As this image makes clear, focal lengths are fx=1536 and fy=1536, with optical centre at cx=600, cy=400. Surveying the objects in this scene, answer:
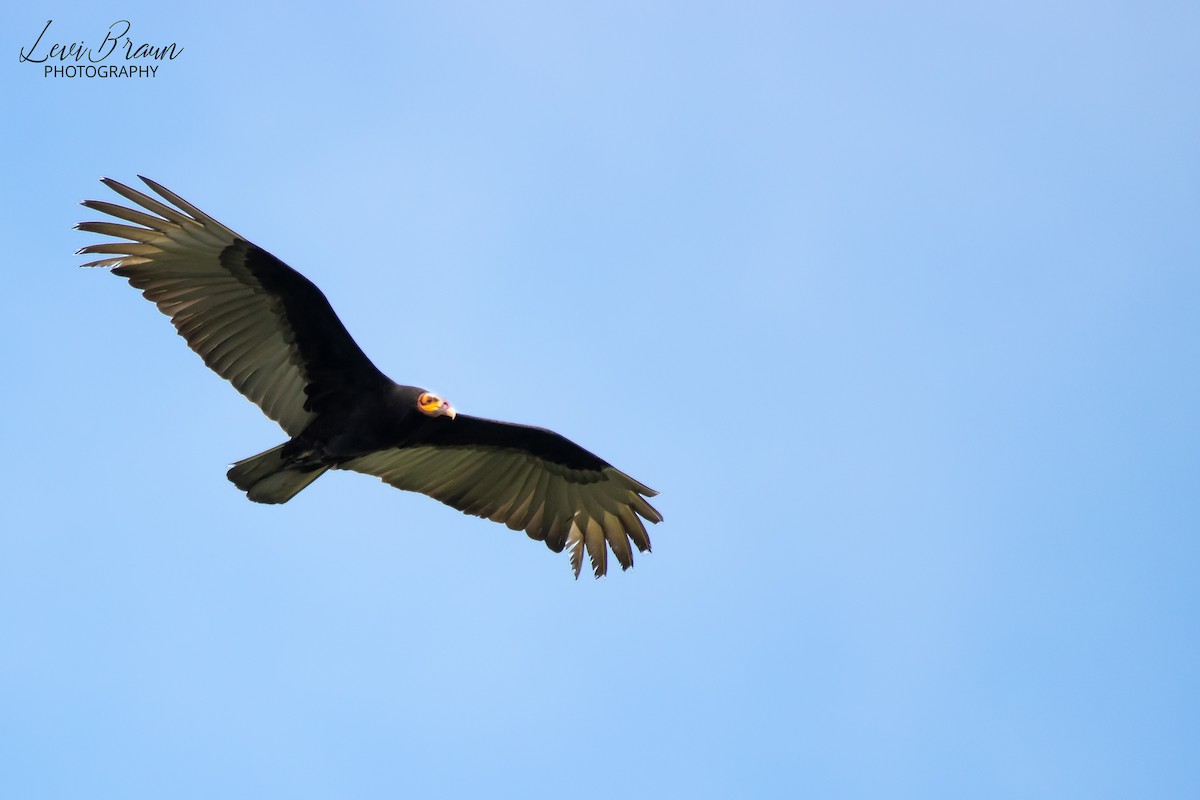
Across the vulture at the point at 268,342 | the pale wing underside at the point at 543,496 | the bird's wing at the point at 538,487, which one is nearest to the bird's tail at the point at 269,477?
the vulture at the point at 268,342

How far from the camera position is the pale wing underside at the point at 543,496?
13.7m

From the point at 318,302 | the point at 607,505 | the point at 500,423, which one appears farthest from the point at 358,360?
the point at 607,505

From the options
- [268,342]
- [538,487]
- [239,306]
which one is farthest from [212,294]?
[538,487]

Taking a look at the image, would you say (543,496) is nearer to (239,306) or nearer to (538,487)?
(538,487)

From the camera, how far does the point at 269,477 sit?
1262 cm

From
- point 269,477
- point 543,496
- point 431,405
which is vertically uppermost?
point 543,496

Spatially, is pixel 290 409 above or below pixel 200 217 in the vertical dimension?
below

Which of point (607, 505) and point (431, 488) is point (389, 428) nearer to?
point (431, 488)

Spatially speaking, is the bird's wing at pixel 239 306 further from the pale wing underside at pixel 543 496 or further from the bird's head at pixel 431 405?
the pale wing underside at pixel 543 496

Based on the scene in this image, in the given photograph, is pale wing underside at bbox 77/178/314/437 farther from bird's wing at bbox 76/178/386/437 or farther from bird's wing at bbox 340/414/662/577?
bird's wing at bbox 340/414/662/577

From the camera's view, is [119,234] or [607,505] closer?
[119,234]

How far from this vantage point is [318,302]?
496 inches

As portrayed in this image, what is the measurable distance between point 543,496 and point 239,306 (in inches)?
126

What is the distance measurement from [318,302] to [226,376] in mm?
1019
